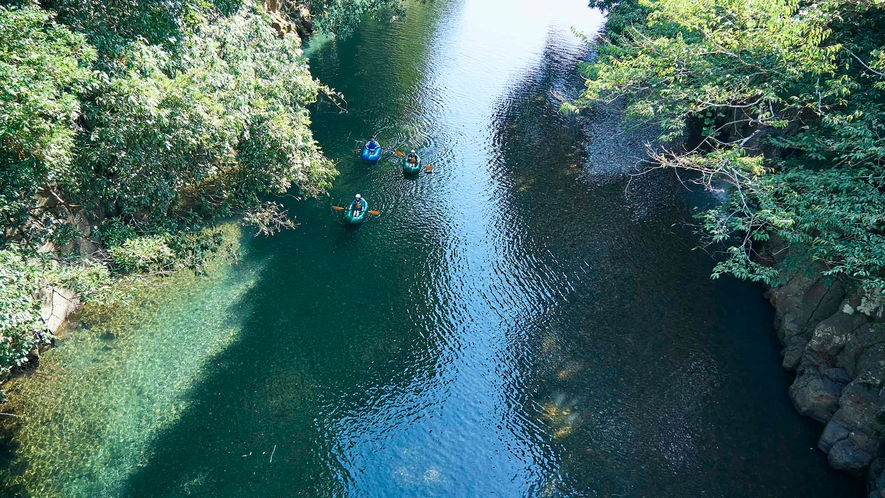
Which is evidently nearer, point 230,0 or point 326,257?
point 230,0

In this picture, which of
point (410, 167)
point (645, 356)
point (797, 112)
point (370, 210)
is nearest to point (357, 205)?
point (370, 210)

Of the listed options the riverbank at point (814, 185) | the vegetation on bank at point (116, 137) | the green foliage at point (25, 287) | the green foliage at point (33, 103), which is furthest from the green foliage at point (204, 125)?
the riverbank at point (814, 185)

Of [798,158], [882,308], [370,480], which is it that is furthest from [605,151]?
[370,480]

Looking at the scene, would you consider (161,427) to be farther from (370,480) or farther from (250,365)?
(370,480)

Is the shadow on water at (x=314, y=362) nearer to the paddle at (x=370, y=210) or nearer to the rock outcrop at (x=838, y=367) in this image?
the paddle at (x=370, y=210)

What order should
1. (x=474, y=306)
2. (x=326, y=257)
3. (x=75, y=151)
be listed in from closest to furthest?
1. (x=75, y=151)
2. (x=474, y=306)
3. (x=326, y=257)
